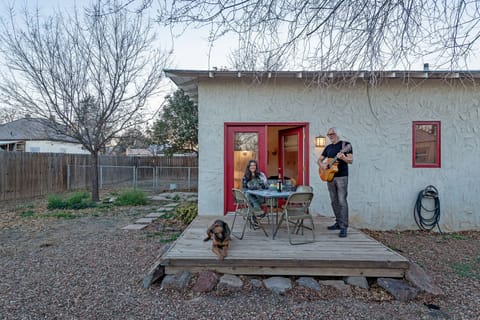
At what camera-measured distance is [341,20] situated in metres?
3.26

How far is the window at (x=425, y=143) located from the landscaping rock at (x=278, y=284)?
4.37 meters

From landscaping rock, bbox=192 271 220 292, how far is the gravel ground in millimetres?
65

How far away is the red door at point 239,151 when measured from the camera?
6.08 metres

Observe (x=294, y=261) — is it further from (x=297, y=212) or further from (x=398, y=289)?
(x=398, y=289)

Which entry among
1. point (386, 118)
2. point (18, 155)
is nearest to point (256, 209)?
point (386, 118)

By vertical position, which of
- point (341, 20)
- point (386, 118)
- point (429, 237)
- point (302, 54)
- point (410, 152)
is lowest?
point (429, 237)

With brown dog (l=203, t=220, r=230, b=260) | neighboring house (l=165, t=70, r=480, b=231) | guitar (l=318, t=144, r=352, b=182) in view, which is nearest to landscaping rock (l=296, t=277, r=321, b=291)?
brown dog (l=203, t=220, r=230, b=260)

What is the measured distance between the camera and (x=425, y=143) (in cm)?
620

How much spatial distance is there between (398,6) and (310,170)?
11.5 ft

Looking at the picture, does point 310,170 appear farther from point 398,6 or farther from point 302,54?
point 398,6

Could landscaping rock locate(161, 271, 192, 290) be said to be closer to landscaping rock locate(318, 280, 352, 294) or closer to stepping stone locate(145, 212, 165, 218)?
landscaping rock locate(318, 280, 352, 294)

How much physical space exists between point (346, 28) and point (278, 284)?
119 inches

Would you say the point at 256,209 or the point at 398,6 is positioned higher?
the point at 398,6

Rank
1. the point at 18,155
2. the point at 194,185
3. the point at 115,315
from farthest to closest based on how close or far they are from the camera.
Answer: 1. the point at 194,185
2. the point at 18,155
3. the point at 115,315
